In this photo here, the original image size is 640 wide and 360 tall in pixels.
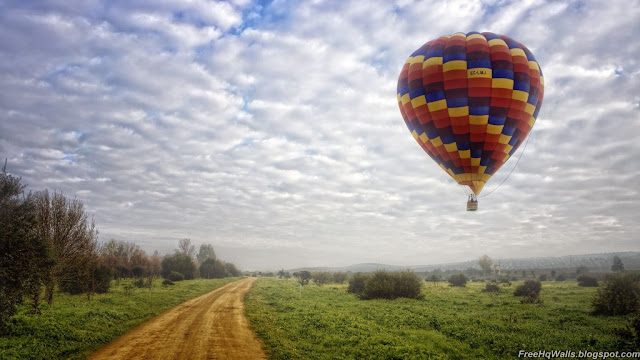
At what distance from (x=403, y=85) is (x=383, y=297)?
953 inches

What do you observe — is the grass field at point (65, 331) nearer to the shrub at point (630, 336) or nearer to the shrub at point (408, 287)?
the shrub at point (408, 287)

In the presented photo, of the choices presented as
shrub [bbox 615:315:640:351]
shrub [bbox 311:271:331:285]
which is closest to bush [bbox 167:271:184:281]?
shrub [bbox 311:271:331:285]

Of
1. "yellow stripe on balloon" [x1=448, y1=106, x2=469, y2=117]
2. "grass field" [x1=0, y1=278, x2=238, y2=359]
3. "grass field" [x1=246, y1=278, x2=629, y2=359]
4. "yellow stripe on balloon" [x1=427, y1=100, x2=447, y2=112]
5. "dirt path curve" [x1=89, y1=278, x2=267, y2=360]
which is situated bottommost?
"grass field" [x1=246, y1=278, x2=629, y2=359]

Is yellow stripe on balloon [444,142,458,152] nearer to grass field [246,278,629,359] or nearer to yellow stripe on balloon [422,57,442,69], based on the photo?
yellow stripe on balloon [422,57,442,69]

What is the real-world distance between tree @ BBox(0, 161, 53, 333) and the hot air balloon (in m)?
25.3

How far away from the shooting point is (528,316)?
23.6m

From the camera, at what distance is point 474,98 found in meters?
19.5

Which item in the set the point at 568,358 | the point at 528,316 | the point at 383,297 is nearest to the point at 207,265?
the point at 383,297

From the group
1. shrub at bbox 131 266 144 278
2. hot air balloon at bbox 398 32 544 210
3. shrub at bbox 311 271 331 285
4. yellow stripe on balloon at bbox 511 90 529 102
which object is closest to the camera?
hot air balloon at bbox 398 32 544 210

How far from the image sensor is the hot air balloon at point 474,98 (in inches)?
771

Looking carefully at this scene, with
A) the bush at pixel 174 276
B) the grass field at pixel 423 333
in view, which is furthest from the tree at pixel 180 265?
the grass field at pixel 423 333

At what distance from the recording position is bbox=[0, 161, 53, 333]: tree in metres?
15.9

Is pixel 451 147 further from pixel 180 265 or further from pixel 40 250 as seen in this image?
pixel 180 265

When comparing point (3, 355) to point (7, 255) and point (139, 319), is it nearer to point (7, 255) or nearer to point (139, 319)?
point (7, 255)
